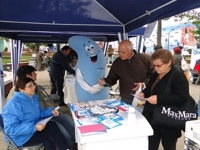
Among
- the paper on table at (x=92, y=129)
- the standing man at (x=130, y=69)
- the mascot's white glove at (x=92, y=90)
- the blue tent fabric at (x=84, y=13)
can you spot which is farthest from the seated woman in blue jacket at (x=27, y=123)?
the blue tent fabric at (x=84, y=13)

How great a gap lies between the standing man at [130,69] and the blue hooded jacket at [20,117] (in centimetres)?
96

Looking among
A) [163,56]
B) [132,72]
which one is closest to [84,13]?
[132,72]

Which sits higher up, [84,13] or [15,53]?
[84,13]

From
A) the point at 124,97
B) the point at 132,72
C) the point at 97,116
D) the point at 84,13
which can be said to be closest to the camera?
the point at 97,116

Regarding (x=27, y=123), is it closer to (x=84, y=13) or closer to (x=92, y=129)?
(x=92, y=129)

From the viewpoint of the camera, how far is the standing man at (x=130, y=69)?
223cm

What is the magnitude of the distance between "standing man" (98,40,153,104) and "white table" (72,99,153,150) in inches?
31.4

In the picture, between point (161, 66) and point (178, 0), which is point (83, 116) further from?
point (178, 0)

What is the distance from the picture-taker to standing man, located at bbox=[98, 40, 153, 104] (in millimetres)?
2232

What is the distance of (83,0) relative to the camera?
8.38 feet

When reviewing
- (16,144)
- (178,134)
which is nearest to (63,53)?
(16,144)

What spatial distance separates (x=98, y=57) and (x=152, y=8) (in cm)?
87

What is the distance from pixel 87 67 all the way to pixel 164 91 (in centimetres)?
115

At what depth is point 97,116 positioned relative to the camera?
1.67 m
